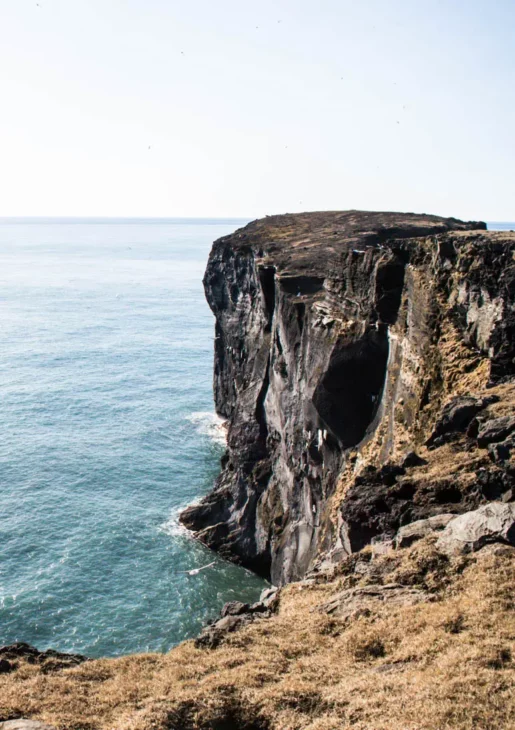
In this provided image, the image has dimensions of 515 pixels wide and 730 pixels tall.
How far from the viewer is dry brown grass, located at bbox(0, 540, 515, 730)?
16.6 meters

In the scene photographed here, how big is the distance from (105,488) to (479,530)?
57.3 meters

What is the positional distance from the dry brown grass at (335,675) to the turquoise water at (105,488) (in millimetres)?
28997

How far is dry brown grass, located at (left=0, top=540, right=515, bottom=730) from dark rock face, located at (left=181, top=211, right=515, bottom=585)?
6.38 meters

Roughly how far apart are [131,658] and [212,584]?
1486 inches

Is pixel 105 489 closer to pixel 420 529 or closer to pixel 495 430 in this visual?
pixel 495 430

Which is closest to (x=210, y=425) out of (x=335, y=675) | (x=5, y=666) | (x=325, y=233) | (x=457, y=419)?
(x=325, y=233)

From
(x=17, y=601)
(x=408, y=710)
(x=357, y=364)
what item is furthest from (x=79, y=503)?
(x=408, y=710)

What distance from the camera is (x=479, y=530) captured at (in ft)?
78.2

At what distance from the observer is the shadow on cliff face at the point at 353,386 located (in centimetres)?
5138

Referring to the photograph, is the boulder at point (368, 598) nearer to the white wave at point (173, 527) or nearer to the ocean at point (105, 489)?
the ocean at point (105, 489)

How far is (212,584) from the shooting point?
58844 millimetres

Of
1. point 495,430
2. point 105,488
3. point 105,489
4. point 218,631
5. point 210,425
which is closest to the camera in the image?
point 218,631

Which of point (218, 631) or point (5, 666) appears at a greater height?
point (218, 631)

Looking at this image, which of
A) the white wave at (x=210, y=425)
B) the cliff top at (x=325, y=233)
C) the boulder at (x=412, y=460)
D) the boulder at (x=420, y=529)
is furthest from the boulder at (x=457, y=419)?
the white wave at (x=210, y=425)
